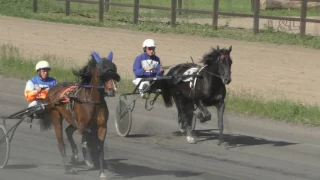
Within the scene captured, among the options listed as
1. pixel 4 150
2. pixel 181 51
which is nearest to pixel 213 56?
pixel 4 150

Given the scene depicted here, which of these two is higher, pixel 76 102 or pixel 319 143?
pixel 76 102

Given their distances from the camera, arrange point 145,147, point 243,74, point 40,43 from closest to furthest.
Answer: point 145,147 → point 243,74 → point 40,43

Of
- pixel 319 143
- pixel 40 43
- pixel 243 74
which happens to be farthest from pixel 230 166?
pixel 40 43

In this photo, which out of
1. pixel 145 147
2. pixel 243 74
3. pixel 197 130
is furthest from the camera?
pixel 243 74

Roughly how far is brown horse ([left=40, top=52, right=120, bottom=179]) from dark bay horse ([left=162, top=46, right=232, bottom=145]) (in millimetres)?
2630

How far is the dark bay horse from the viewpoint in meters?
12.2

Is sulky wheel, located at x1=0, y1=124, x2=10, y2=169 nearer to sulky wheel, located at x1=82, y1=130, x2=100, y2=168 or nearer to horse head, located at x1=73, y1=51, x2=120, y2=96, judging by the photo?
sulky wheel, located at x1=82, y1=130, x2=100, y2=168

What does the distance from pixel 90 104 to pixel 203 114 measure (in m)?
3.14

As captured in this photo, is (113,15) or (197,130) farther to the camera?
(113,15)

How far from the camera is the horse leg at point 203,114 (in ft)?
40.3

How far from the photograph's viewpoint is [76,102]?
9711mm

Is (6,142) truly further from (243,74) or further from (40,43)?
(40,43)

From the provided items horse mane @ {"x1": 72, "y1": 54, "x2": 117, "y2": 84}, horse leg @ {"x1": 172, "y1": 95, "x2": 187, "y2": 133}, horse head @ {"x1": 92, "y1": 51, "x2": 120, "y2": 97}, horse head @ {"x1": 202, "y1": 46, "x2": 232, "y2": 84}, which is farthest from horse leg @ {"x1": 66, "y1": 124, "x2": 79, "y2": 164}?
horse leg @ {"x1": 172, "y1": 95, "x2": 187, "y2": 133}

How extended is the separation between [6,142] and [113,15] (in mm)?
22925
